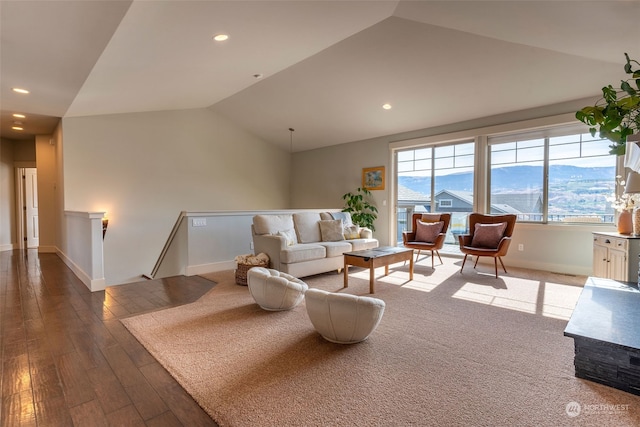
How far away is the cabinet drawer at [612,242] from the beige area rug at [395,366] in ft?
2.68

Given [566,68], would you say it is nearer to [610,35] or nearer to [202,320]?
[610,35]

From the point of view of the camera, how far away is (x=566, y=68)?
12.8ft

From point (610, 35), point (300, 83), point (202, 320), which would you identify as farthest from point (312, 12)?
point (202, 320)

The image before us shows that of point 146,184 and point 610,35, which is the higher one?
point 610,35

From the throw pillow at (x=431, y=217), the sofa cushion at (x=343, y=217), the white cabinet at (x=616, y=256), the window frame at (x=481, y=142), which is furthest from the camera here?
the throw pillow at (x=431, y=217)

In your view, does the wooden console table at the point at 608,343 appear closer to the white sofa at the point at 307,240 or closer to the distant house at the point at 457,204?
the white sofa at the point at 307,240

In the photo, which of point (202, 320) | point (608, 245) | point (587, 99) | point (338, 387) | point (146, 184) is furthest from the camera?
point (146, 184)

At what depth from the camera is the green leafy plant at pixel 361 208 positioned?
6.72 metres

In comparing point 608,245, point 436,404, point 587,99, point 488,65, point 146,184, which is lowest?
point 436,404

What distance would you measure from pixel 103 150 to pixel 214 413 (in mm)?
5483

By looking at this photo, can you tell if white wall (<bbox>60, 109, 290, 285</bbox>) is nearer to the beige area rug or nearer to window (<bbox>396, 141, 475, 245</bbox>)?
the beige area rug

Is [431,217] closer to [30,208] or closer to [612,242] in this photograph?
[612,242]

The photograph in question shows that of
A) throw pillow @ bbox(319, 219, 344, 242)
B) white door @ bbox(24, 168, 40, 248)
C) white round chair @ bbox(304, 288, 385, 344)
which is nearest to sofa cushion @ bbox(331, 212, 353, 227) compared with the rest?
throw pillow @ bbox(319, 219, 344, 242)
